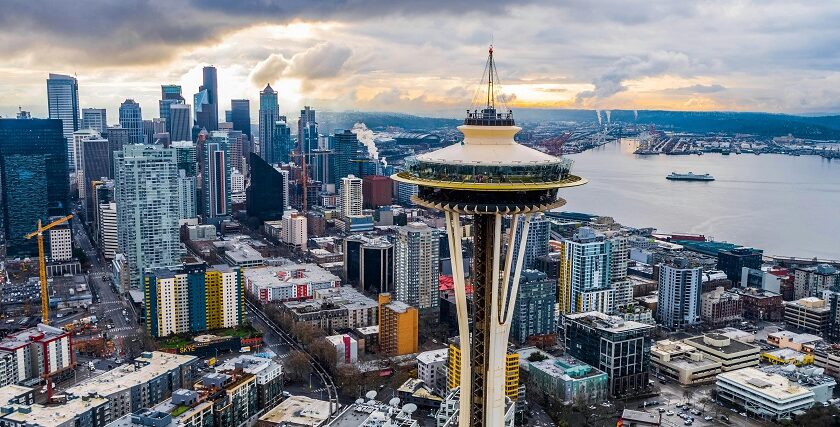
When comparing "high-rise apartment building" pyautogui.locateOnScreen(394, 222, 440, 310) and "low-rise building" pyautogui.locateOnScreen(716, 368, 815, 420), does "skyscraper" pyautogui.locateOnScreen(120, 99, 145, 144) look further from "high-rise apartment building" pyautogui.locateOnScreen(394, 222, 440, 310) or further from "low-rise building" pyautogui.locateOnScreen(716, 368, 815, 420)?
"low-rise building" pyautogui.locateOnScreen(716, 368, 815, 420)

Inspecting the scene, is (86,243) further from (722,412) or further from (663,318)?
(722,412)

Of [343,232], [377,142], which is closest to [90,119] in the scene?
[377,142]

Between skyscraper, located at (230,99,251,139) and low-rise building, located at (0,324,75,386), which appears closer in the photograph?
low-rise building, located at (0,324,75,386)

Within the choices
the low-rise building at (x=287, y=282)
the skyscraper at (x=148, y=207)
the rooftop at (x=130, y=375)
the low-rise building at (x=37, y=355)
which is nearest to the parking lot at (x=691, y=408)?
the rooftop at (x=130, y=375)

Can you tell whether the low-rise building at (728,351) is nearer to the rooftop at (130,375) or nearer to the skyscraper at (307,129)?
the rooftop at (130,375)

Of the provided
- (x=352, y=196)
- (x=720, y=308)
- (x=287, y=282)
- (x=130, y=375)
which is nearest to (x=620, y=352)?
(x=720, y=308)

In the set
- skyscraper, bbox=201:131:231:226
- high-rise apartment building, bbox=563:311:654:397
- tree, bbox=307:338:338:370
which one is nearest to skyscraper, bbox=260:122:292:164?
skyscraper, bbox=201:131:231:226
